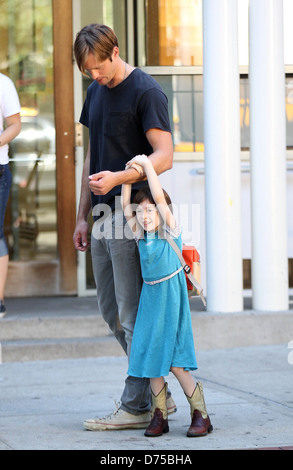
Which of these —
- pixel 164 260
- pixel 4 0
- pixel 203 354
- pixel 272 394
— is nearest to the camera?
pixel 164 260

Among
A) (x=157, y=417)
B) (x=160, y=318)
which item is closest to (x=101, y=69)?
(x=160, y=318)

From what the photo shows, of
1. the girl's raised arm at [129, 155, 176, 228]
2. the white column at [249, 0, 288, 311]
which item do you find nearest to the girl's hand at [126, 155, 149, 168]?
the girl's raised arm at [129, 155, 176, 228]

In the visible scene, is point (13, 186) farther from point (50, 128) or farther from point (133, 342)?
point (133, 342)

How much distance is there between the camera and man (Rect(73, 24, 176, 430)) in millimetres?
4176

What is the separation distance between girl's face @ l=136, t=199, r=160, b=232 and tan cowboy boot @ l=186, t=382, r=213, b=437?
2.51 ft

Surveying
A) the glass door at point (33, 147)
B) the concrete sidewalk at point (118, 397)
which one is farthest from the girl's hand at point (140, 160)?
the glass door at point (33, 147)

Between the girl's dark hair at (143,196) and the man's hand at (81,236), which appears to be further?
the man's hand at (81,236)

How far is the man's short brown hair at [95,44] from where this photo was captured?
4.11m

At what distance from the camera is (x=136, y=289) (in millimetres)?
4422

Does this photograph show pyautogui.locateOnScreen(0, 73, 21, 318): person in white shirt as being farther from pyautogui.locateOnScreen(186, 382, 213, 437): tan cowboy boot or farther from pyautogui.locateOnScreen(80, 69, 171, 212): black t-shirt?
pyautogui.locateOnScreen(186, 382, 213, 437): tan cowboy boot

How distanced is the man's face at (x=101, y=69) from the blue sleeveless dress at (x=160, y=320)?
2.38 feet

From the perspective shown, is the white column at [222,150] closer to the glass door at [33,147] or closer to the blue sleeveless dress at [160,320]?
the glass door at [33,147]
